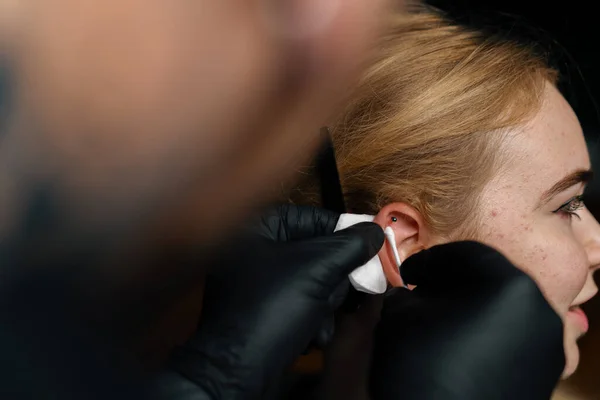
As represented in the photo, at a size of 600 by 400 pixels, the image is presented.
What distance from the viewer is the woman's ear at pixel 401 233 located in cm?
98

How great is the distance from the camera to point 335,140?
1057 mm

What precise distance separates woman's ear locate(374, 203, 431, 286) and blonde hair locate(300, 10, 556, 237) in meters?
0.02

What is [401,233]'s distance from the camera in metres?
0.99

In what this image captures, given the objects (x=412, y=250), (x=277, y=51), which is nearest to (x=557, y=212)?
(x=412, y=250)

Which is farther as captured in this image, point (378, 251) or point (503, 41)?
point (503, 41)

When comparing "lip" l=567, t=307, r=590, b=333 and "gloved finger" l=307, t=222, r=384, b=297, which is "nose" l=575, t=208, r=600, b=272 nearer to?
"lip" l=567, t=307, r=590, b=333

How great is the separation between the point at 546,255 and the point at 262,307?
1.86 feet

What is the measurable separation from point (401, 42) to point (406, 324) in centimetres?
62

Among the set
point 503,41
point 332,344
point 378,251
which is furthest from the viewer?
point 503,41

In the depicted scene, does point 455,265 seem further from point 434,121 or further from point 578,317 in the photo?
point 578,317

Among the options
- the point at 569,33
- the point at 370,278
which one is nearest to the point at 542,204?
the point at 370,278

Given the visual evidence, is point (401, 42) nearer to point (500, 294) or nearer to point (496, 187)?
point (496, 187)

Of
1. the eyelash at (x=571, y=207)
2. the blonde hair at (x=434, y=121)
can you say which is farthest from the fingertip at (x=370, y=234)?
the eyelash at (x=571, y=207)

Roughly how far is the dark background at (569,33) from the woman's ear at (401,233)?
0.67 m
